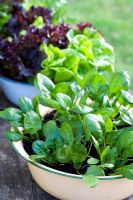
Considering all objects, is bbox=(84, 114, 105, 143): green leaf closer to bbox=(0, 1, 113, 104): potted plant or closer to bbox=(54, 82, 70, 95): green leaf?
bbox=(54, 82, 70, 95): green leaf

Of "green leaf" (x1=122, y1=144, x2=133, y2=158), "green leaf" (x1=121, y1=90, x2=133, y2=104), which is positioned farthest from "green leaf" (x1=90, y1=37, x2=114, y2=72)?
"green leaf" (x1=122, y1=144, x2=133, y2=158)

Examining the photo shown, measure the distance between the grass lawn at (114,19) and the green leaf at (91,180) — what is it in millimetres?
1682

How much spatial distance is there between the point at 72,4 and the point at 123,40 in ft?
2.08

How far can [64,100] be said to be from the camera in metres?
0.94

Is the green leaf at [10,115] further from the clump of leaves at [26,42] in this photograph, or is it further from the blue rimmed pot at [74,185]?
the clump of leaves at [26,42]

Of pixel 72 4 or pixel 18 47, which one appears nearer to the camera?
pixel 18 47

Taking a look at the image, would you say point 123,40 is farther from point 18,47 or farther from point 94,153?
point 94,153

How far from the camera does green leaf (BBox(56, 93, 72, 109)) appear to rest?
921mm

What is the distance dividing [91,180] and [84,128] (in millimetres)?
136

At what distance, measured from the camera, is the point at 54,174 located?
89 centimetres

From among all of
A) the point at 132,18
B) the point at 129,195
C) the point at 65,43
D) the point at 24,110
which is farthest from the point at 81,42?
the point at 132,18

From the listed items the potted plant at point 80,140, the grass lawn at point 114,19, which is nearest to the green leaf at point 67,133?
the potted plant at point 80,140

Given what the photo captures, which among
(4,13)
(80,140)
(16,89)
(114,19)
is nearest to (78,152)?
(80,140)

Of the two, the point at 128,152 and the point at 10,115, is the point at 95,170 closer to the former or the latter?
the point at 128,152
